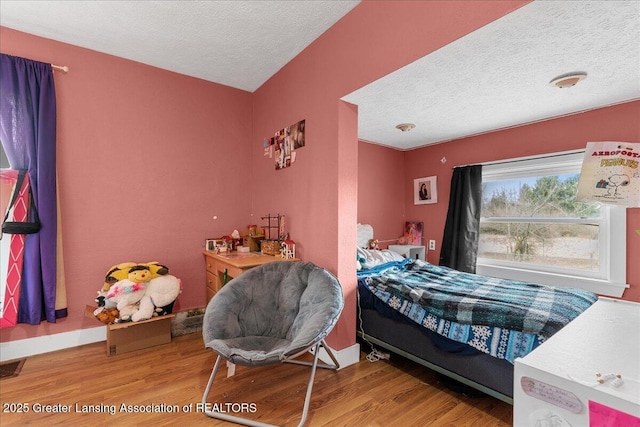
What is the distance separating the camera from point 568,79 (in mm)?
1839

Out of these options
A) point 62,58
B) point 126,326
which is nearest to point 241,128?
point 62,58

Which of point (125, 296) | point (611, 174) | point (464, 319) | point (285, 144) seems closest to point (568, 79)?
point (611, 174)

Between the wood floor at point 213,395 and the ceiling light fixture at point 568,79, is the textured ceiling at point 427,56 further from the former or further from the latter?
the wood floor at point 213,395

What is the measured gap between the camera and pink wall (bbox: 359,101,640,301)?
7.39 feet

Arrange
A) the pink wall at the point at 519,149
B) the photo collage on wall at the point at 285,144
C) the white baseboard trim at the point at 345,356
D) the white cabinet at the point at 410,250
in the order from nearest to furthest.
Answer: the white baseboard trim at the point at 345,356, the pink wall at the point at 519,149, the photo collage on wall at the point at 285,144, the white cabinet at the point at 410,250

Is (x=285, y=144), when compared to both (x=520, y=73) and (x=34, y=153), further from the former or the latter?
(x=34, y=153)

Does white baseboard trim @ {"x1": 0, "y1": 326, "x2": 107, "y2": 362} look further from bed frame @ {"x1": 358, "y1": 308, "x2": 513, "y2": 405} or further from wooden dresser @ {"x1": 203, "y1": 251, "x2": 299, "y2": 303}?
bed frame @ {"x1": 358, "y1": 308, "x2": 513, "y2": 405}

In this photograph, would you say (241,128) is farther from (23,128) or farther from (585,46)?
(585,46)

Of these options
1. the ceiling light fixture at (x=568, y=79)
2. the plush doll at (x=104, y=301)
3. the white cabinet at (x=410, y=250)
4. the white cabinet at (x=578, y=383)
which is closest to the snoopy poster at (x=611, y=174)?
the ceiling light fixture at (x=568, y=79)

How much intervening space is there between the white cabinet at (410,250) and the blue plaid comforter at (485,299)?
36.5 inches

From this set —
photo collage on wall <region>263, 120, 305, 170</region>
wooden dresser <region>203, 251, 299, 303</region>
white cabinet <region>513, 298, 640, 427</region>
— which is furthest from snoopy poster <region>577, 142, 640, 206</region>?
wooden dresser <region>203, 251, 299, 303</region>

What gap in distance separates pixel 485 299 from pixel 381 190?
215 centimetres

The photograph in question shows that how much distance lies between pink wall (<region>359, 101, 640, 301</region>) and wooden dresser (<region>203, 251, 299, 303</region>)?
5.17ft

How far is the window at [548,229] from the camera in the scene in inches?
94.6
